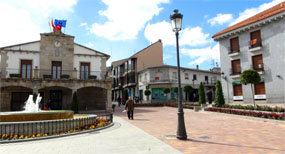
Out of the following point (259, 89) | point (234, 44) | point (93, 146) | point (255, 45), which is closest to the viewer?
point (93, 146)

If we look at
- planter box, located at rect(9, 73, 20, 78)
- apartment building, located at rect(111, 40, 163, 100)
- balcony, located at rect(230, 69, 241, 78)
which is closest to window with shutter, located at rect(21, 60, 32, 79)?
planter box, located at rect(9, 73, 20, 78)

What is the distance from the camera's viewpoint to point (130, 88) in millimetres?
42500

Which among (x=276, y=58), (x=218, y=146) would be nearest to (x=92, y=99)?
(x=218, y=146)

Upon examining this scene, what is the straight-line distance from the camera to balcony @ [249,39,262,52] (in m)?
20.2

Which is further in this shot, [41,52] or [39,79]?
[41,52]

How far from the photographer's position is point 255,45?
2055 cm

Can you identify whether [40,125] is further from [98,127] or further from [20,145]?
[98,127]

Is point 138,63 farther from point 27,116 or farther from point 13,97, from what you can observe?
point 27,116

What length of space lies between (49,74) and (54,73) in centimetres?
61

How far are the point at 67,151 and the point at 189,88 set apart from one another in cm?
2388

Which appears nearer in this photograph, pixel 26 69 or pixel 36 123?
pixel 36 123

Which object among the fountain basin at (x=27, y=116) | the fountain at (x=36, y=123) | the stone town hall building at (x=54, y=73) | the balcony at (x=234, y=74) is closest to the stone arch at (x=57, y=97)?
the stone town hall building at (x=54, y=73)

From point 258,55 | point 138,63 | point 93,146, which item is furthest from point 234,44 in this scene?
point 93,146

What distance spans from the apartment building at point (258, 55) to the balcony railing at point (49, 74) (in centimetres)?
1566
